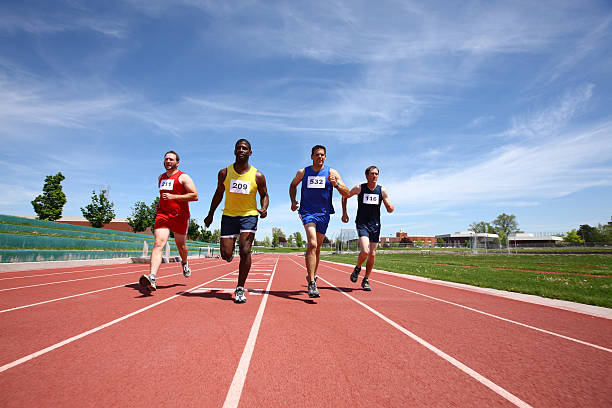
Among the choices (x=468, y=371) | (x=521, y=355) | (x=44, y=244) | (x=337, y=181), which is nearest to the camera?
Result: (x=468, y=371)

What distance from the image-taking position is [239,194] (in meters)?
4.89

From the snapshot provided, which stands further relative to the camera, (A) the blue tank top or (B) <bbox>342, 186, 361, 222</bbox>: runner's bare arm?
(B) <bbox>342, 186, 361, 222</bbox>: runner's bare arm

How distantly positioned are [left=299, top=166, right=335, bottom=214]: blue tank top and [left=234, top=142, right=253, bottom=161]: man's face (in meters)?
1.20

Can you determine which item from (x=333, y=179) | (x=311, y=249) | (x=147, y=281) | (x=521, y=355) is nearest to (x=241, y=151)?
(x=333, y=179)

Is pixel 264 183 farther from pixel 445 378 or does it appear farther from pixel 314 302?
pixel 445 378

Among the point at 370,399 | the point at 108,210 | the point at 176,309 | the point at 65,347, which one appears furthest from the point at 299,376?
the point at 108,210

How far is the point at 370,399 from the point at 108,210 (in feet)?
163

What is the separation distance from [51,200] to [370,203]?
133 ft

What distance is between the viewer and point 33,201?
3272 centimetres

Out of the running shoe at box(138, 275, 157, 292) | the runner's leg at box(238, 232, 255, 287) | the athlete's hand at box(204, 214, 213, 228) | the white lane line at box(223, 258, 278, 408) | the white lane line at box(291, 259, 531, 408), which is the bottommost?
the white lane line at box(223, 258, 278, 408)

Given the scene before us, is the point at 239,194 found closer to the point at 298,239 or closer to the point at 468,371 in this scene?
the point at 468,371

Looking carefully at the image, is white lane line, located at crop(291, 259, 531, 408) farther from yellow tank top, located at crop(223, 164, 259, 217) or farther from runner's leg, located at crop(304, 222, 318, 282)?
yellow tank top, located at crop(223, 164, 259, 217)

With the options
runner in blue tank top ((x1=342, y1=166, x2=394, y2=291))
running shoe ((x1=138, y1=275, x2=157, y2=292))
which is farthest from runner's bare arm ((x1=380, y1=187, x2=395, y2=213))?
running shoe ((x1=138, y1=275, x2=157, y2=292))

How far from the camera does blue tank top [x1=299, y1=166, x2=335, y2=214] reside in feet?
17.7
